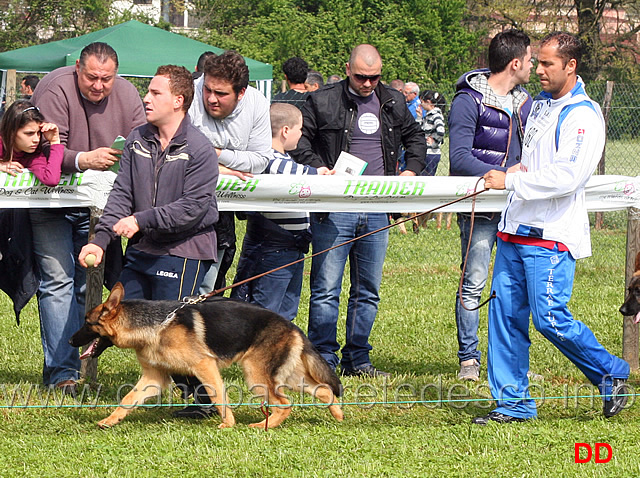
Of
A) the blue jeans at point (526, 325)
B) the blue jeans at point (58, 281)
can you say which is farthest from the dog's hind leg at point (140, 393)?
the blue jeans at point (526, 325)

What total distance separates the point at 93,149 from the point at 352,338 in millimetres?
2266

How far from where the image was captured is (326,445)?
459cm

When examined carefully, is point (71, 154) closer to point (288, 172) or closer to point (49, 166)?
point (49, 166)

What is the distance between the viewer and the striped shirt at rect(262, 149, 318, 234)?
5.87 metres

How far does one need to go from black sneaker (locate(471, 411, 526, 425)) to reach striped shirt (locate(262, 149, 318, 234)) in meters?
1.82

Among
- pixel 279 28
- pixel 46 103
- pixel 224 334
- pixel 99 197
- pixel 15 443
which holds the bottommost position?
pixel 15 443

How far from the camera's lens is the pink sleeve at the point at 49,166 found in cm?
525

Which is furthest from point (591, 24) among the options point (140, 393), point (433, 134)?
point (140, 393)

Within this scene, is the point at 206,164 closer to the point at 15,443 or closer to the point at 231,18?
the point at 15,443

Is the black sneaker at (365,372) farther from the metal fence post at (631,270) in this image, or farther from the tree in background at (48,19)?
the tree in background at (48,19)

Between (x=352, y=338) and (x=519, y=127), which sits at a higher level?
(x=519, y=127)

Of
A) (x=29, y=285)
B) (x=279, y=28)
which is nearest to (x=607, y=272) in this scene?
(x=29, y=285)

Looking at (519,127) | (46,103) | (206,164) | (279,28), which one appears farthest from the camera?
(279,28)

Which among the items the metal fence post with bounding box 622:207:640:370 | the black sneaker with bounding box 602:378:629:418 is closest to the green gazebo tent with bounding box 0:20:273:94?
the metal fence post with bounding box 622:207:640:370
